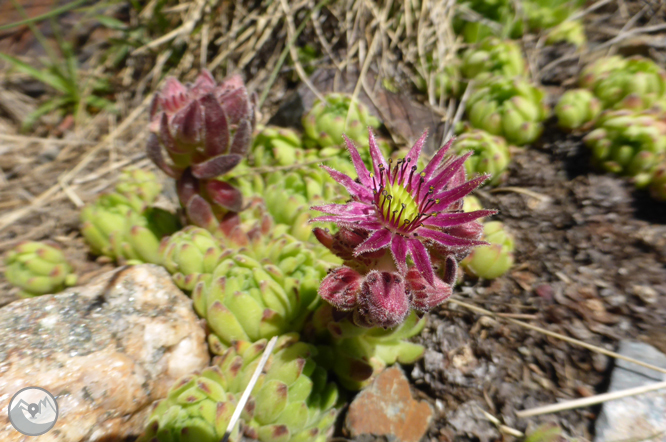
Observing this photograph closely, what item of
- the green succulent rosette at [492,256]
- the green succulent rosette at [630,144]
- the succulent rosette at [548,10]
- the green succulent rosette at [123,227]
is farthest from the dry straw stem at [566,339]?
the succulent rosette at [548,10]

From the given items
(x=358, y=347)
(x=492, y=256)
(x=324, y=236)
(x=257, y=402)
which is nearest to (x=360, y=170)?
(x=324, y=236)

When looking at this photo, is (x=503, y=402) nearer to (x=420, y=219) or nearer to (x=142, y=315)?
(x=420, y=219)

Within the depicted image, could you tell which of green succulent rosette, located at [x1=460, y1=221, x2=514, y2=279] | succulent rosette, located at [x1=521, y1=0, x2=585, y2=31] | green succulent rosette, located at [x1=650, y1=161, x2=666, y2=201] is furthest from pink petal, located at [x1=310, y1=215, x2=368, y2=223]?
succulent rosette, located at [x1=521, y1=0, x2=585, y2=31]

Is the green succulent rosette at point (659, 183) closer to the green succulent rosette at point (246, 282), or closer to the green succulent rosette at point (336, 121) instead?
the green succulent rosette at point (336, 121)

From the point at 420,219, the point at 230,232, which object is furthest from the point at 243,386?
the point at 420,219

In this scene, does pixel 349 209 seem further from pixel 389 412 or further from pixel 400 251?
pixel 389 412
